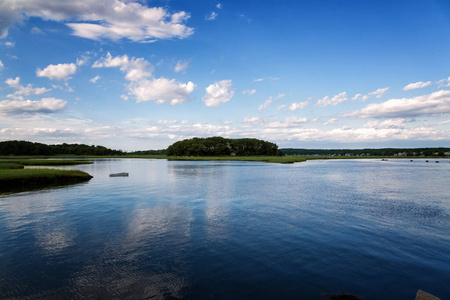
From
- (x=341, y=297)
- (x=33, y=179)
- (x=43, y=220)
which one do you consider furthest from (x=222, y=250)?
(x=33, y=179)

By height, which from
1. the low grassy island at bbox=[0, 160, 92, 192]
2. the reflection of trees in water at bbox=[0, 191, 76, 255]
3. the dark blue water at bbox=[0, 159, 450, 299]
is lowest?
the dark blue water at bbox=[0, 159, 450, 299]

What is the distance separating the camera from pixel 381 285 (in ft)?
35.7

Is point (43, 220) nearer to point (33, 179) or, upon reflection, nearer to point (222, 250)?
point (222, 250)

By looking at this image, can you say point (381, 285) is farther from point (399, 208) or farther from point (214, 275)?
point (399, 208)

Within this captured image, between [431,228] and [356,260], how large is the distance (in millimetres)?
10859

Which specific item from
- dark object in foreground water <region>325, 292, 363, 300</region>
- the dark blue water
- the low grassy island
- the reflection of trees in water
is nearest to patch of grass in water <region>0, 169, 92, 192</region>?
the low grassy island

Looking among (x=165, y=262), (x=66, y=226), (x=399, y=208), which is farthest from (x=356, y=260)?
(x=66, y=226)

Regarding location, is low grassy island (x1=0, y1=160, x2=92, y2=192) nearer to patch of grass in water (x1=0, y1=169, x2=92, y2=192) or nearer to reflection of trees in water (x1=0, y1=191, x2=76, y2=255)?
patch of grass in water (x1=0, y1=169, x2=92, y2=192)

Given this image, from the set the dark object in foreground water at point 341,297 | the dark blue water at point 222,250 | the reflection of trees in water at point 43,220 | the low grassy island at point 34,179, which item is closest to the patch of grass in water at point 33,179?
the low grassy island at point 34,179

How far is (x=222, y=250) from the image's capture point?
14898mm

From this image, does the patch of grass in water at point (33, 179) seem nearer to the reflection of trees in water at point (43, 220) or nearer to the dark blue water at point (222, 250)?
the reflection of trees in water at point (43, 220)

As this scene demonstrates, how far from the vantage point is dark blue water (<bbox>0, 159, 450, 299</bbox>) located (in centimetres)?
1062

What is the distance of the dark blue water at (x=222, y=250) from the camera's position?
10617mm

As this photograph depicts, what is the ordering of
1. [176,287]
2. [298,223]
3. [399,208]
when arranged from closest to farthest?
[176,287] → [298,223] → [399,208]
